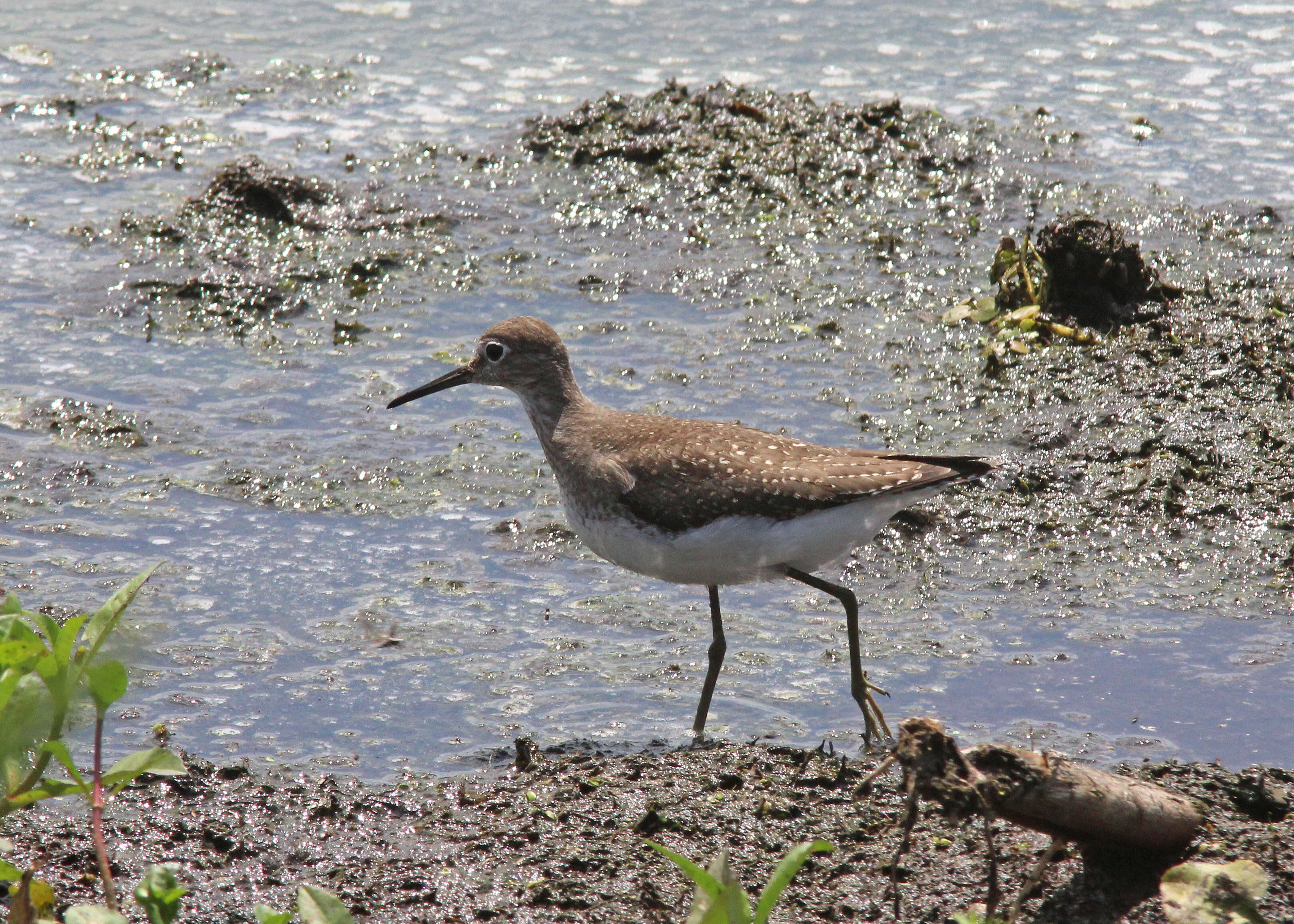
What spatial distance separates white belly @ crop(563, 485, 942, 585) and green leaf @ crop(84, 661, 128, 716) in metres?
2.78

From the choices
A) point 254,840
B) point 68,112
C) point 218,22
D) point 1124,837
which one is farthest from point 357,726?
point 218,22

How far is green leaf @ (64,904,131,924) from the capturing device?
107 inches

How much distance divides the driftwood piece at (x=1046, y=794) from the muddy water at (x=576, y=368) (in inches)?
55.7

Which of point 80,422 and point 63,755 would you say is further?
point 80,422

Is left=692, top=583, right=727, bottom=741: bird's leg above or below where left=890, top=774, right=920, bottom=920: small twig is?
below

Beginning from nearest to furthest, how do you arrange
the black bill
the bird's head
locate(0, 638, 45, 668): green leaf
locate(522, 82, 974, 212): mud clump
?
locate(0, 638, 45, 668): green leaf, the bird's head, the black bill, locate(522, 82, 974, 212): mud clump

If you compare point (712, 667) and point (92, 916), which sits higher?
point (92, 916)

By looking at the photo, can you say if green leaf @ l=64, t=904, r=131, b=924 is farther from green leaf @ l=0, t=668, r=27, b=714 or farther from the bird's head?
the bird's head

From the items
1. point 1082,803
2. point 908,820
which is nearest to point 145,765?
point 908,820

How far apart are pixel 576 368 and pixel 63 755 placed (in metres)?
5.26

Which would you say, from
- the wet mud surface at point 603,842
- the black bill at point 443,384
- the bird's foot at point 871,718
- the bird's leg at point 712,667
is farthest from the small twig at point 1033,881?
the black bill at point 443,384

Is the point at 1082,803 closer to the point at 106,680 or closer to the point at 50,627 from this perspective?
the point at 106,680

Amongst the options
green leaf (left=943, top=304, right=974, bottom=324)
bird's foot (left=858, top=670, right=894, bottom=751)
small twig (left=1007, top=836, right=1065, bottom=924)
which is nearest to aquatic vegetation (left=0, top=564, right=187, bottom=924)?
small twig (left=1007, top=836, right=1065, bottom=924)

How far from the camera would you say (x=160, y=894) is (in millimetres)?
2785
